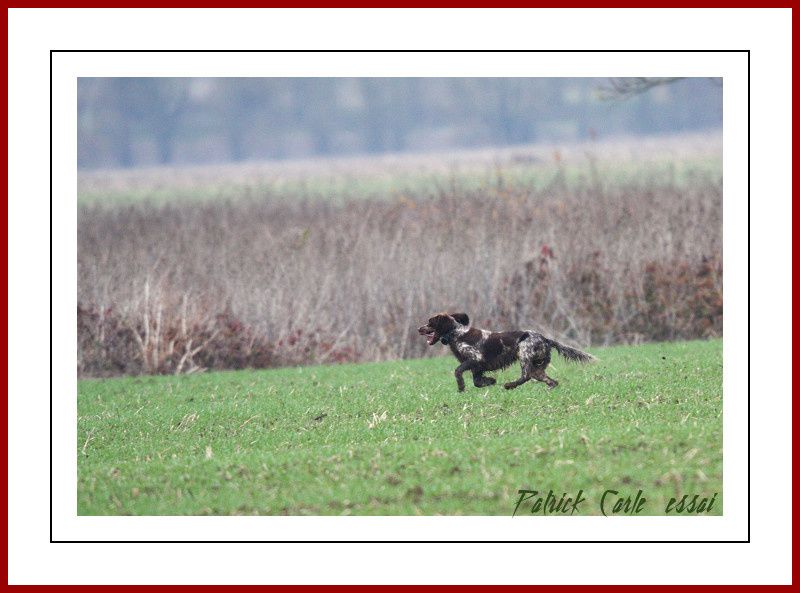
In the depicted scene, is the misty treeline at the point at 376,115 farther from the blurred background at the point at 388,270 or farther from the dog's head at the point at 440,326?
the dog's head at the point at 440,326

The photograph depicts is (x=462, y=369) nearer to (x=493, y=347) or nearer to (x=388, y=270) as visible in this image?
(x=493, y=347)

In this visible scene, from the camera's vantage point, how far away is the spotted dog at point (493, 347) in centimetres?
1109

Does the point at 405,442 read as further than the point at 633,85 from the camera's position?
No

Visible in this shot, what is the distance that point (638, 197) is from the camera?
877 inches

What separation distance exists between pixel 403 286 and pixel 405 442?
27.1 ft

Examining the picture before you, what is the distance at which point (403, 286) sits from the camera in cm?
1778

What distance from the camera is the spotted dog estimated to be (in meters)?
11.1

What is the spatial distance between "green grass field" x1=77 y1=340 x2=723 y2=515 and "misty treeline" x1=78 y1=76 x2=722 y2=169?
5133 centimetres

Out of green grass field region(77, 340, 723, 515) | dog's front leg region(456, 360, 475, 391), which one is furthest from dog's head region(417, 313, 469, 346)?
green grass field region(77, 340, 723, 515)

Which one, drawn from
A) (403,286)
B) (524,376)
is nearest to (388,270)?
(403,286)

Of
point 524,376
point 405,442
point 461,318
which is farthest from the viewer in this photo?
point 461,318

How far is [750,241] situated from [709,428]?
1.82 metres

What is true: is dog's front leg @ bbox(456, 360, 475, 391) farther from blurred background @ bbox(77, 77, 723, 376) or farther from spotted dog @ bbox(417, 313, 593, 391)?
blurred background @ bbox(77, 77, 723, 376)

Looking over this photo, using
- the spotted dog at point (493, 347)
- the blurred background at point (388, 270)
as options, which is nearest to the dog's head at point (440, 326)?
the spotted dog at point (493, 347)
